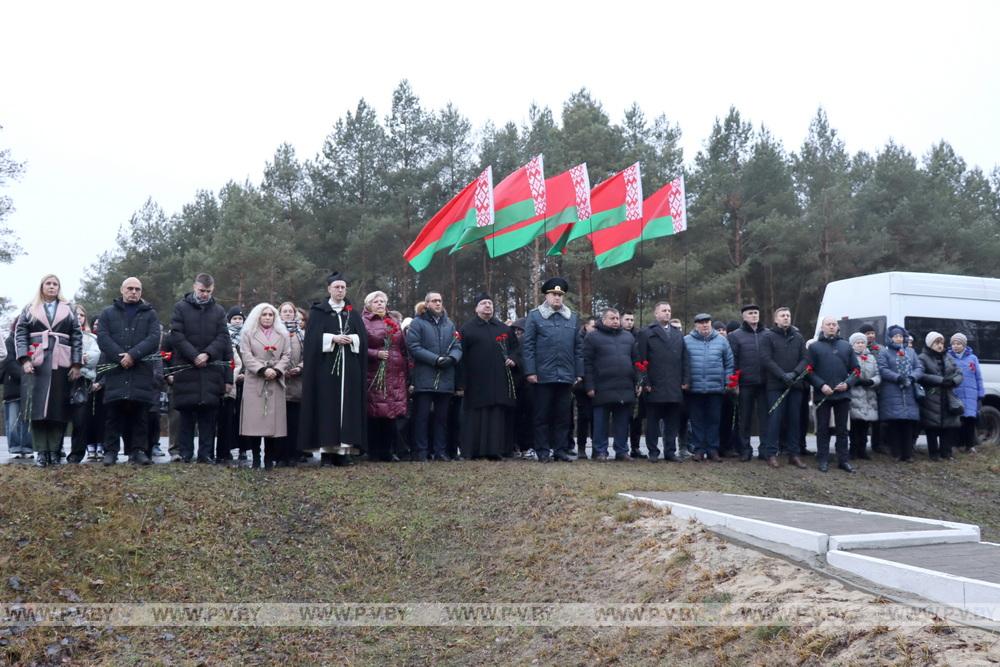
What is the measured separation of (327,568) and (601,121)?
2787 centimetres

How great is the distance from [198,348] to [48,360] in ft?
4.79

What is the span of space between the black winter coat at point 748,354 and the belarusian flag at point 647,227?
3111 mm

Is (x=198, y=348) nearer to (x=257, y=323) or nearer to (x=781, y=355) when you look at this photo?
(x=257, y=323)

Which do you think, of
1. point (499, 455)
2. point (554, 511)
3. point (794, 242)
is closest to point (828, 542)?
point (554, 511)

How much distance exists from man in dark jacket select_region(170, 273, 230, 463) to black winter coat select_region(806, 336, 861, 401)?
7332 millimetres

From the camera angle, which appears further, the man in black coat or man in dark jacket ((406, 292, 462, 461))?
the man in black coat

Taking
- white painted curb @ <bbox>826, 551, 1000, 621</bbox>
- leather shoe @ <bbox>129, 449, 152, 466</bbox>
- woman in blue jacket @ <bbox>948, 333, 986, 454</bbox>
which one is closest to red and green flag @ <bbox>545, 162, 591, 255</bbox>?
woman in blue jacket @ <bbox>948, 333, 986, 454</bbox>

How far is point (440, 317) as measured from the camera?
11.7 m

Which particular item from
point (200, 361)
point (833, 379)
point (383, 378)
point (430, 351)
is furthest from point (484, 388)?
point (833, 379)

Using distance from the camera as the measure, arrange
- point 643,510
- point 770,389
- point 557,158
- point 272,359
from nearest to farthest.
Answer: point 643,510
point 272,359
point 770,389
point 557,158

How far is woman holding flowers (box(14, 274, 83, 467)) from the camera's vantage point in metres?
9.60

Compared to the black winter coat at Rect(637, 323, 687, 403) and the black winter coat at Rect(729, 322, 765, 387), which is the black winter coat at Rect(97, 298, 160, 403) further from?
the black winter coat at Rect(729, 322, 765, 387)

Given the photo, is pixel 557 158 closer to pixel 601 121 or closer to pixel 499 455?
pixel 601 121

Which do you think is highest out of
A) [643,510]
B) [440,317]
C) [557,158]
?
[557,158]
